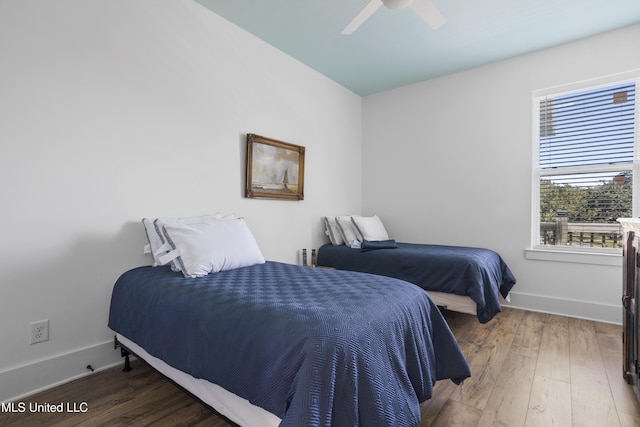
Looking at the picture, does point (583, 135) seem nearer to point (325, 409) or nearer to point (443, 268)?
point (443, 268)

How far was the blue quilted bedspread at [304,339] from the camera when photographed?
1.06 m

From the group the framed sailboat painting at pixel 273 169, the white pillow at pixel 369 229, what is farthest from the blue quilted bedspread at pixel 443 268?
the framed sailboat painting at pixel 273 169

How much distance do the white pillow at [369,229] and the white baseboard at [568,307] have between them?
1539 millimetres

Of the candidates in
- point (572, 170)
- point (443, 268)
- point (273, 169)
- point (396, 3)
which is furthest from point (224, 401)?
point (572, 170)

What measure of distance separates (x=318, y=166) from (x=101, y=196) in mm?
2297

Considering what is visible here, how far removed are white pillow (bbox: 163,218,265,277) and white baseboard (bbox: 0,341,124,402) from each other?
835 millimetres

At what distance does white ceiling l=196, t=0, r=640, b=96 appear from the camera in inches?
99.9

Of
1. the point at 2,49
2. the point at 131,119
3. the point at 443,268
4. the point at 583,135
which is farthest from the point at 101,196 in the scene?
the point at 583,135

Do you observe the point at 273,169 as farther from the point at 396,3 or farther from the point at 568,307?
the point at 568,307

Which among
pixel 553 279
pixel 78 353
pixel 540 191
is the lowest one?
pixel 78 353

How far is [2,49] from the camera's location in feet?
5.64

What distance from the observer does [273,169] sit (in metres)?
3.20

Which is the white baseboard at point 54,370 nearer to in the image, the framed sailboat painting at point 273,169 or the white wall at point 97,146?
the white wall at point 97,146

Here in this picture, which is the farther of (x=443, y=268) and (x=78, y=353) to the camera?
(x=443, y=268)
